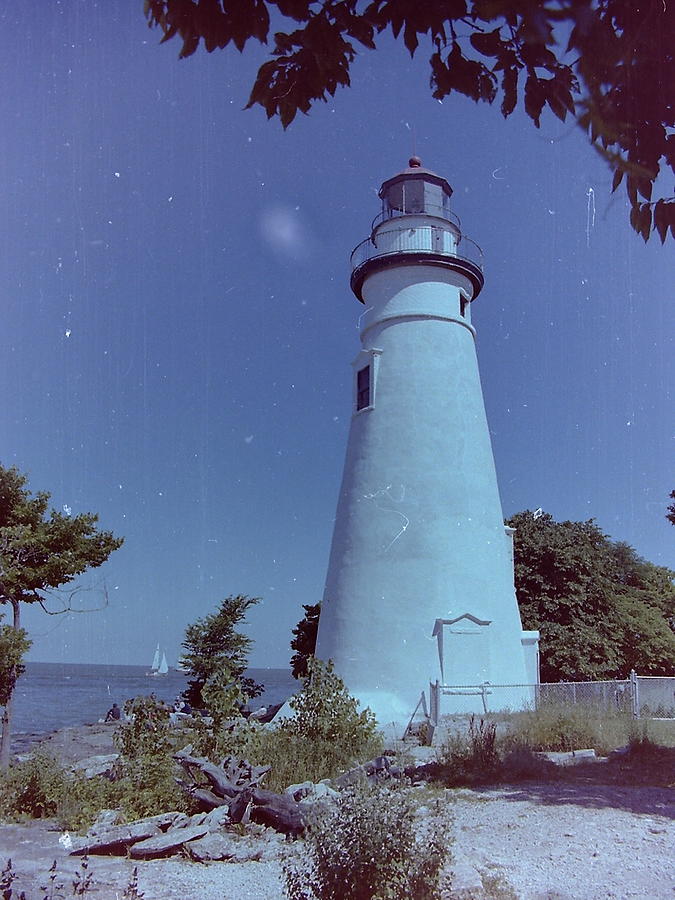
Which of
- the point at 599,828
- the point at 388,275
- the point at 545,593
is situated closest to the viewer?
the point at 599,828

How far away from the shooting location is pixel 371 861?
409 centimetres

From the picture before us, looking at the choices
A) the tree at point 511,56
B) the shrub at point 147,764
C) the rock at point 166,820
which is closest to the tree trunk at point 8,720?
the shrub at point 147,764

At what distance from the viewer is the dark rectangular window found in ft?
54.4

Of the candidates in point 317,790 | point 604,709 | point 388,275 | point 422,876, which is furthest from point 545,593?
point 422,876

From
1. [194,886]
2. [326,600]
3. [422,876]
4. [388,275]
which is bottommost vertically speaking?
[194,886]

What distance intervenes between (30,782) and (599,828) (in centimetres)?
669

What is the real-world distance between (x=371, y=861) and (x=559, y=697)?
12.0m

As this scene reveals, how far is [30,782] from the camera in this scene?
339 inches

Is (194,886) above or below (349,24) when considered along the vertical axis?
below

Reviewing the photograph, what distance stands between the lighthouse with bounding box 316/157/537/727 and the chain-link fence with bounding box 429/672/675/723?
77mm

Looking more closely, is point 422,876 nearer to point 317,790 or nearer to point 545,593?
point 317,790

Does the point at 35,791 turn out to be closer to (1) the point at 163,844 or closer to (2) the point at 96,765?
(1) the point at 163,844

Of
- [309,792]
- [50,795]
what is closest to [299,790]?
[309,792]

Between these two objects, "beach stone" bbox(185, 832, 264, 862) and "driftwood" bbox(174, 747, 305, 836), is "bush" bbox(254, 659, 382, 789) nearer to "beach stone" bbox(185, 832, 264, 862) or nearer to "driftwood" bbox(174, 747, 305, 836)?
"driftwood" bbox(174, 747, 305, 836)
